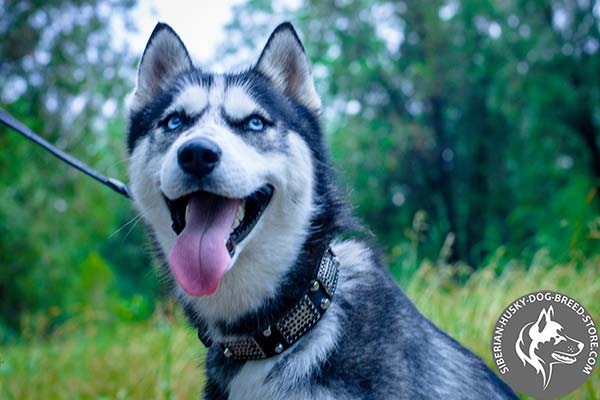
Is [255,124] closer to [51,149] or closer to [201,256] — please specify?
[201,256]

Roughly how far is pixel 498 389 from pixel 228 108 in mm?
1691

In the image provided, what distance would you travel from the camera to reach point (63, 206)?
13867mm

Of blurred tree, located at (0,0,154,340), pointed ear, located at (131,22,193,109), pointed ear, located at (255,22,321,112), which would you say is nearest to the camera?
pointed ear, located at (255,22,321,112)

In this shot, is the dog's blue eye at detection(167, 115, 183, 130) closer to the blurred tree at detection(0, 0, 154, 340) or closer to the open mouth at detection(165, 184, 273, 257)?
the open mouth at detection(165, 184, 273, 257)

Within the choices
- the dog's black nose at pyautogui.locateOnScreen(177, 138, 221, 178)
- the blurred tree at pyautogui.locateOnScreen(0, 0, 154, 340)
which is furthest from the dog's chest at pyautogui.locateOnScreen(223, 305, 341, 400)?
the blurred tree at pyautogui.locateOnScreen(0, 0, 154, 340)

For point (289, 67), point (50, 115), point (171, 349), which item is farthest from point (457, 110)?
point (289, 67)

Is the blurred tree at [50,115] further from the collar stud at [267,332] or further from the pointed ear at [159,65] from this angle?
the collar stud at [267,332]

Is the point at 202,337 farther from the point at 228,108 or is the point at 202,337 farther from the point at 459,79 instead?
the point at 459,79

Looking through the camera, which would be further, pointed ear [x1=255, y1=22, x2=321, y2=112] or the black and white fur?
pointed ear [x1=255, y1=22, x2=321, y2=112]

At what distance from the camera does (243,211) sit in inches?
94.6

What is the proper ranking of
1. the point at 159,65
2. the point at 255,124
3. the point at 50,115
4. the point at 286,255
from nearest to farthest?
the point at 286,255
the point at 255,124
the point at 159,65
the point at 50,115

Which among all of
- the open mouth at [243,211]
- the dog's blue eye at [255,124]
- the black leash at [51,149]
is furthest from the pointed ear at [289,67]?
the black leash at [51,149]

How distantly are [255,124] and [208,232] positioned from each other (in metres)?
0.56

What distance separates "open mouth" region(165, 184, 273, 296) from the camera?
7.18ft
